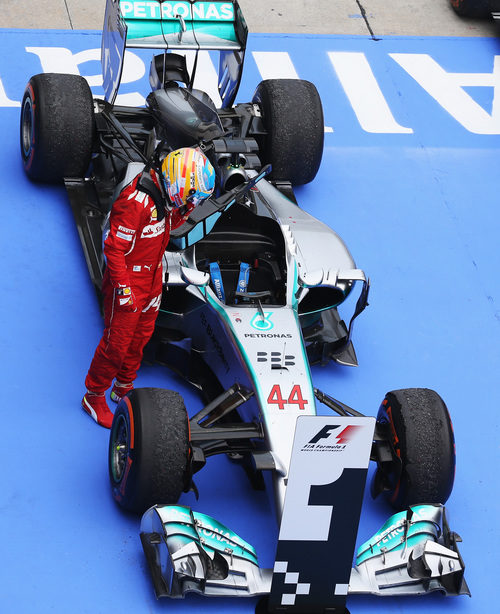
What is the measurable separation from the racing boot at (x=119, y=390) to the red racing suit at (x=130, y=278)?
0.12 feet

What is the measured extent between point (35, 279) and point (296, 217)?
1.95m

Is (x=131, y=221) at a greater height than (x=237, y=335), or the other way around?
(x=131, y=221)

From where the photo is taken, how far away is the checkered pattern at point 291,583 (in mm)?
5617

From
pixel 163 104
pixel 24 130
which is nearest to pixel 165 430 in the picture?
pixel 163 104

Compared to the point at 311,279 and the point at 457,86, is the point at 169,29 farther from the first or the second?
the point at 457,86

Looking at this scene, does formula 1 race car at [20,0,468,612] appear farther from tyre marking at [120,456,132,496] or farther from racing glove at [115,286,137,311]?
racing glove at [115,286,137,311]

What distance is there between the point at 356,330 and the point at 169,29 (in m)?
2.71

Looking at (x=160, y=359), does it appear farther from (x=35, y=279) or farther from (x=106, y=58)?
(x=106, y=58)

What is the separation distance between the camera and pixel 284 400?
639 centimetres

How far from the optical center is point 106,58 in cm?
880

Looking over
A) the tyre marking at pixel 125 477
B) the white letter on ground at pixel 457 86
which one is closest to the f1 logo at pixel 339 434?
the tyre marking at pixel 125 477

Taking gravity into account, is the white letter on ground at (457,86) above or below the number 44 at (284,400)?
below

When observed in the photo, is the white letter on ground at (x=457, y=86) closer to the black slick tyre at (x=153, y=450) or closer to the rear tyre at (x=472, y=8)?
the rear tyre at (x=472, y=8)

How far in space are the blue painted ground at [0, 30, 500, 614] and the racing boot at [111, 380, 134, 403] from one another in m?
0.25
